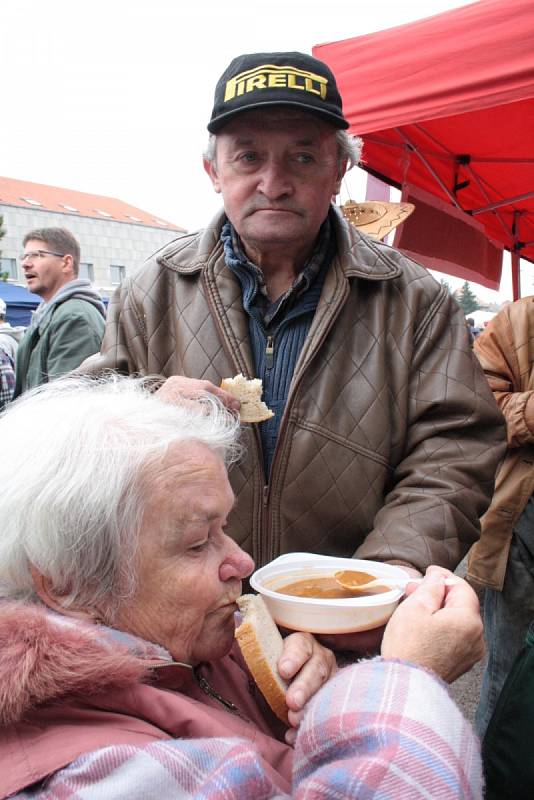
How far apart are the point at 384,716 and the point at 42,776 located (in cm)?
52

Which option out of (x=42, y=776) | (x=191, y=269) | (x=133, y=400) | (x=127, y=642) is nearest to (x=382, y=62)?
(x=191, y=269)

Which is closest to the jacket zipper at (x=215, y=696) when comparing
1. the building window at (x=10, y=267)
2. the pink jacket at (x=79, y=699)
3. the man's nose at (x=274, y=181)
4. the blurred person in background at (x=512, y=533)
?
the pink jacket at (x=79, y=699)

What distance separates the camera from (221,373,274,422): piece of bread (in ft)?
5.92

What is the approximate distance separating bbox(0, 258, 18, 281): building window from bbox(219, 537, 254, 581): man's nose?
40430mm

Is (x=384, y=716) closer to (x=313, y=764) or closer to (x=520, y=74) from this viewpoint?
(x=313, y=764)

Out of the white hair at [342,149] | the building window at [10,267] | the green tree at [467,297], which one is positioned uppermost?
the green tree at [467,297]

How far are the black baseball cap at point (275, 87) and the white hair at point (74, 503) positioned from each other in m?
1.10

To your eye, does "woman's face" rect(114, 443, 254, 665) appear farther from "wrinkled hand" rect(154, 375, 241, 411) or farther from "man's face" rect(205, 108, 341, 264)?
"man's face" rect(205, 108, 341, 264)

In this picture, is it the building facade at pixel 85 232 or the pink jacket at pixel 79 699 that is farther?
the building facade at pixel 85 232

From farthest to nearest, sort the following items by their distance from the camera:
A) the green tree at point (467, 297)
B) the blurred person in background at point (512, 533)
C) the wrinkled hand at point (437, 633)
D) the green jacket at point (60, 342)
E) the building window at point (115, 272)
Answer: the green tree at point (467, 297) → the building window at point (115, 272) → the green jacket at point (60, 342) → the blurred person in background at point (512, 533) → the wrinkled hand at point (437, 633)

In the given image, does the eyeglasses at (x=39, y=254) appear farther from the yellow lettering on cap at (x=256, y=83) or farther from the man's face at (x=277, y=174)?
the yellow lettering on cap at (x=256, y=83)

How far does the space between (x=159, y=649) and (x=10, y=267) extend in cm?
4159

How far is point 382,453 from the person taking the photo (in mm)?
1972

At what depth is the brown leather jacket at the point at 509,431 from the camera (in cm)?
287
